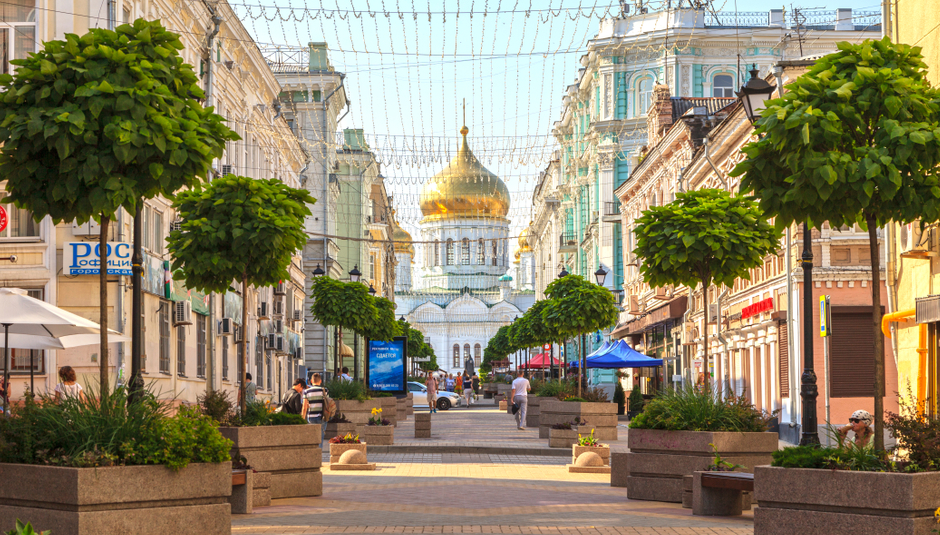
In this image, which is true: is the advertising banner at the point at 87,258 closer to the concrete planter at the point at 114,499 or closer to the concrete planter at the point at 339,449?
the concrete planter at the point at 339,449

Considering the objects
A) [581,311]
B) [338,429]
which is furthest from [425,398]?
[338,429]

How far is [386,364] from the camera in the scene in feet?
122

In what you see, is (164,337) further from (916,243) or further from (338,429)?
(916,243)

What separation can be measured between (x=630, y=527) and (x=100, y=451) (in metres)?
Answer: 5.29

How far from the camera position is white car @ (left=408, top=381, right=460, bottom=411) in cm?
5759

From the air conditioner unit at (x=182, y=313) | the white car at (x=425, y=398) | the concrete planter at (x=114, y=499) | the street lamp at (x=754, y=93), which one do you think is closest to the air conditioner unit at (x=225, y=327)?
the air conditioner unit at (x=182, y=313)

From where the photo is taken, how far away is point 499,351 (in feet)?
287

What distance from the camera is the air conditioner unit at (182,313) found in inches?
1172

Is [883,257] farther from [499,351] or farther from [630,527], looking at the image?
[499,351]

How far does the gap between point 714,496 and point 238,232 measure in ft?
22.5

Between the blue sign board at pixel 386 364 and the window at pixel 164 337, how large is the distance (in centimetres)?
923

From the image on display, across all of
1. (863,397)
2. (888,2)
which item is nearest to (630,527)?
(888,2)

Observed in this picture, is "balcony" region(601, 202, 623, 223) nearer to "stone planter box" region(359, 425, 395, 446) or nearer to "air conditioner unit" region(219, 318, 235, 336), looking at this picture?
"air conditioner unit" region(219, 318, 235, 336)

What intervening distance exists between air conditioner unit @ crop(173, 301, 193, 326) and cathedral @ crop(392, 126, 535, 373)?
112049mm
